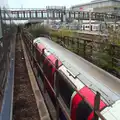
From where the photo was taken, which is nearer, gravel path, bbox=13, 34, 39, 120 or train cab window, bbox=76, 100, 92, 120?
train cab window, bbox=76, 100, 92, 120

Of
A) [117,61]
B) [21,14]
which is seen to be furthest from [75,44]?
[21,14]

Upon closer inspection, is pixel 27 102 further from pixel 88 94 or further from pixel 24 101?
pixel 88 94

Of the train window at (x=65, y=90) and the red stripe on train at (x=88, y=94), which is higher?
the red stripe on train at (x=88, y=94)

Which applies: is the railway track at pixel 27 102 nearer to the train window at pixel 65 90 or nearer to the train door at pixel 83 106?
the train window at pixel 65 90

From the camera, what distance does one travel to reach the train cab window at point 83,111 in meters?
2.60

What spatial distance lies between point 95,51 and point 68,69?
4.00 m

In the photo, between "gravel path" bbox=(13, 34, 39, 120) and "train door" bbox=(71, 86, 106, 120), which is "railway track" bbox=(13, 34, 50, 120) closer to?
"gravel path" bbox=(13, 34, 39, 120)

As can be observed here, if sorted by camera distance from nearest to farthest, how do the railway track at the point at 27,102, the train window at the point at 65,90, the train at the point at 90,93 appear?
the train at the point at 90,93 < the train window at the point at 65,90 < the railway track at the point at 27,102

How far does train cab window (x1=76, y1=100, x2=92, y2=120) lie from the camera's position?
260 centimetres

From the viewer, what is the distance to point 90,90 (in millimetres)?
2771

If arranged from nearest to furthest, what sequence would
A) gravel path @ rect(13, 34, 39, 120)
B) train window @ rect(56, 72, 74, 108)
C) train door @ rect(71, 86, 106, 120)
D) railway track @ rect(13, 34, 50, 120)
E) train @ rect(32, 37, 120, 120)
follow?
train @ rect(32, 37, 120, 120)
train door @ rect(71, 86, 106, 120)
train window @ rect(56, 72, 74, 108)
railway track @ rect(13, 34, 50, 120)
gravel path @ rect(13, 34, 39, 120)

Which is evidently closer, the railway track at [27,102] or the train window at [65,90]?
the train window at [65,90]

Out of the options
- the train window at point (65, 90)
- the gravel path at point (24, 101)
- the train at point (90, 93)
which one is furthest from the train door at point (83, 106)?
the gravel path at point (24, 101)

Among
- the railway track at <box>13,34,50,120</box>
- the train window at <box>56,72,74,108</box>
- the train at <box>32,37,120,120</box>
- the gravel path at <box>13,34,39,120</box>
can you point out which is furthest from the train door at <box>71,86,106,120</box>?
the gravel path at <box>13,34,39,120</box>
